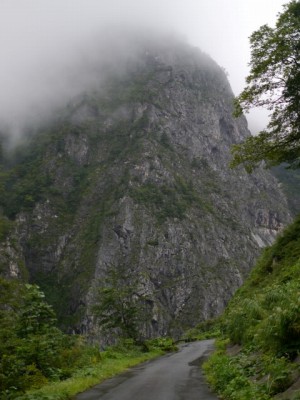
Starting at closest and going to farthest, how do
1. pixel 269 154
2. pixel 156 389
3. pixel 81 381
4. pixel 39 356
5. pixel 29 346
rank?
pixel 156 389, pixel 81 381, pixel 29 346, pixel 39 356, pixel 269 154

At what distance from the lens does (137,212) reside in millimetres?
149125

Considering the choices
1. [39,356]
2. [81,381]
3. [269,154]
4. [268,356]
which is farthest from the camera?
[269,154]

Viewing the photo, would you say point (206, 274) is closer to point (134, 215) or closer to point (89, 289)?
point (134, 215)

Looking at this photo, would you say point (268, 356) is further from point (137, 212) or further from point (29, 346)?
point (137, 212)

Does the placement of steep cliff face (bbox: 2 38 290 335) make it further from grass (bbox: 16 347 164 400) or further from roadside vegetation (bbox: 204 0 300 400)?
roadside vegetation (bbox: 204 0 300 400)

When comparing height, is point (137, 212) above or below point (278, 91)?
above

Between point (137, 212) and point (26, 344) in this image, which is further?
point (137, 212)

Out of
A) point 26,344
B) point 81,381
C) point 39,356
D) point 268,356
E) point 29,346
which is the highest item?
point 26,344

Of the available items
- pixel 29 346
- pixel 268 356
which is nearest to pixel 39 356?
pixel 29 346

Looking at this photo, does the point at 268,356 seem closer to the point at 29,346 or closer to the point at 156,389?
the point at 156,389

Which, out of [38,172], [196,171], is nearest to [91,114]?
[38,172]

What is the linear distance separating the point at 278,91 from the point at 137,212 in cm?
12604

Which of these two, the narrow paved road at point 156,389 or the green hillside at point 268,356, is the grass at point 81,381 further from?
the green hillside at point 268,356

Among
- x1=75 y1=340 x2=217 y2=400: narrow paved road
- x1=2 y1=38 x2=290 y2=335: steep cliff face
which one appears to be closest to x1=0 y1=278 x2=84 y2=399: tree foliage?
x1=75 y1=340 x2=217 y2=400: narrow paved road
